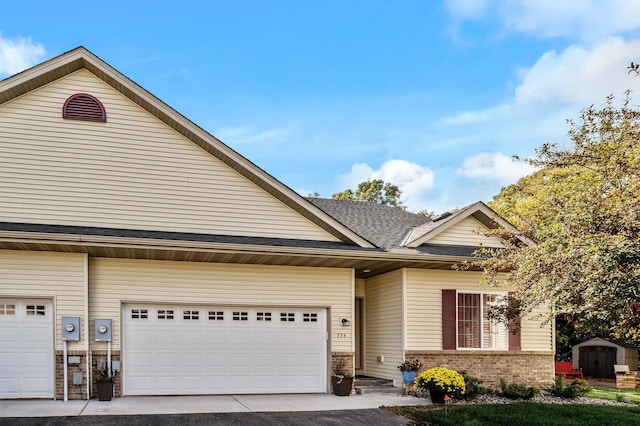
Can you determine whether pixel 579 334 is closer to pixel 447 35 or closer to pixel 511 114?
pixel 511 114

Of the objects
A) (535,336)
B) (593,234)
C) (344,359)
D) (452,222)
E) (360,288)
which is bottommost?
(344,359)

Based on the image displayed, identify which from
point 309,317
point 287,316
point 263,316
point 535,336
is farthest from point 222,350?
point 535,336

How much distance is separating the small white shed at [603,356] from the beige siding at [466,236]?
6949mm

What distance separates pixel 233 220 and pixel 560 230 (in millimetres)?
7211

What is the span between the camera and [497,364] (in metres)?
15.1

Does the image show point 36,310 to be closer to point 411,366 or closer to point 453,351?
point 411,366

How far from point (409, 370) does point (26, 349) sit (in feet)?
28.3

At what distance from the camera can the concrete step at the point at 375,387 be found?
14266 mm

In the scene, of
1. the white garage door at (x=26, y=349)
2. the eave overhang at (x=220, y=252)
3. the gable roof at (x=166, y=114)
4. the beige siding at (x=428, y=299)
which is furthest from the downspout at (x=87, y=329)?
the beige siding at (x=428, y=299)

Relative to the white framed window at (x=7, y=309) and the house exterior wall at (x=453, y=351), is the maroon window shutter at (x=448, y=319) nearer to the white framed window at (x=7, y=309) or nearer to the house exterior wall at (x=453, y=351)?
the house exterior wall at (x=453, y=351)

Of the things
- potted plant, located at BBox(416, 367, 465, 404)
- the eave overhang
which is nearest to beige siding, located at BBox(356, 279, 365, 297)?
the eave overhang

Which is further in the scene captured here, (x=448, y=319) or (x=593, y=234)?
(x=448, y=319)

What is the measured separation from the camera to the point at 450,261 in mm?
Result: 14414

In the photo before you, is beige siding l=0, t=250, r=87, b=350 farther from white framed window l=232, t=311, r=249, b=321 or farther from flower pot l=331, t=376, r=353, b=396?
flower pot l=331, t=376, r=353, b=396
